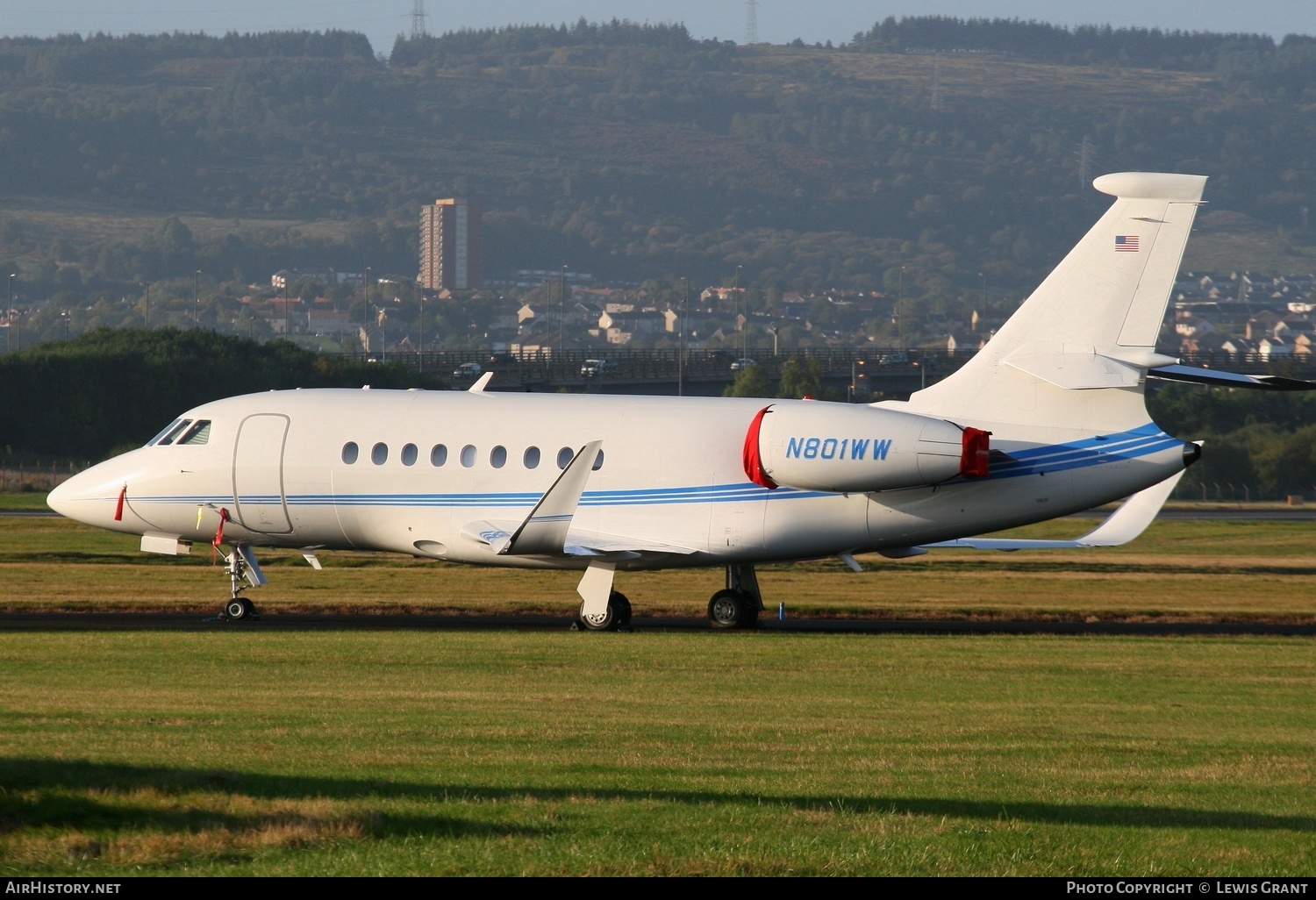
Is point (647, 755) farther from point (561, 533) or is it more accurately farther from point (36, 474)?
point (36, 474)

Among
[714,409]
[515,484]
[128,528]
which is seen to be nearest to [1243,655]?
[714,409]

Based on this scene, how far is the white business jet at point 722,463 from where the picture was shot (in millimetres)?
26406

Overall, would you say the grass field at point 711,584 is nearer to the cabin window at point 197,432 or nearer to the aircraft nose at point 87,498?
the aircraft nose at point 87,498

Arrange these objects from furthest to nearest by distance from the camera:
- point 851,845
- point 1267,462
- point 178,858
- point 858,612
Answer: point 1267,462 → point 858,612 → point 851,845 → point 178,858

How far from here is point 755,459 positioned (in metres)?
26.9

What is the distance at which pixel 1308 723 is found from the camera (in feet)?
62.5

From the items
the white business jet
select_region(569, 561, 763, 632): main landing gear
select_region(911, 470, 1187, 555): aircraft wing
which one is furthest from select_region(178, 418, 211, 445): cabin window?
select_region(911, 470, 1187, 555): aircraft wing

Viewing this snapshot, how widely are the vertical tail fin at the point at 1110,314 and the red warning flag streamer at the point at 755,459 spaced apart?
12.9ft

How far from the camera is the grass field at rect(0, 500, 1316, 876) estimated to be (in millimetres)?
10109

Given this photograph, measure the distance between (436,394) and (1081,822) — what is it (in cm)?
1923

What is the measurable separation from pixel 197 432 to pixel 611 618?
826cm

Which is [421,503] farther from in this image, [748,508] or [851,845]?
[851,845]

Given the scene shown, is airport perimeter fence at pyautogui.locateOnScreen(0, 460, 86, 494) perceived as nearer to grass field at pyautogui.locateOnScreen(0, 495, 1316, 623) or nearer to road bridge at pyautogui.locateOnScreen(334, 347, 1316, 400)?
grass field at pyautogui.locateOnScreen(0, 495, 1316, 623)

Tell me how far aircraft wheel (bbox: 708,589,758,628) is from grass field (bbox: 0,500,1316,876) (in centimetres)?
136
